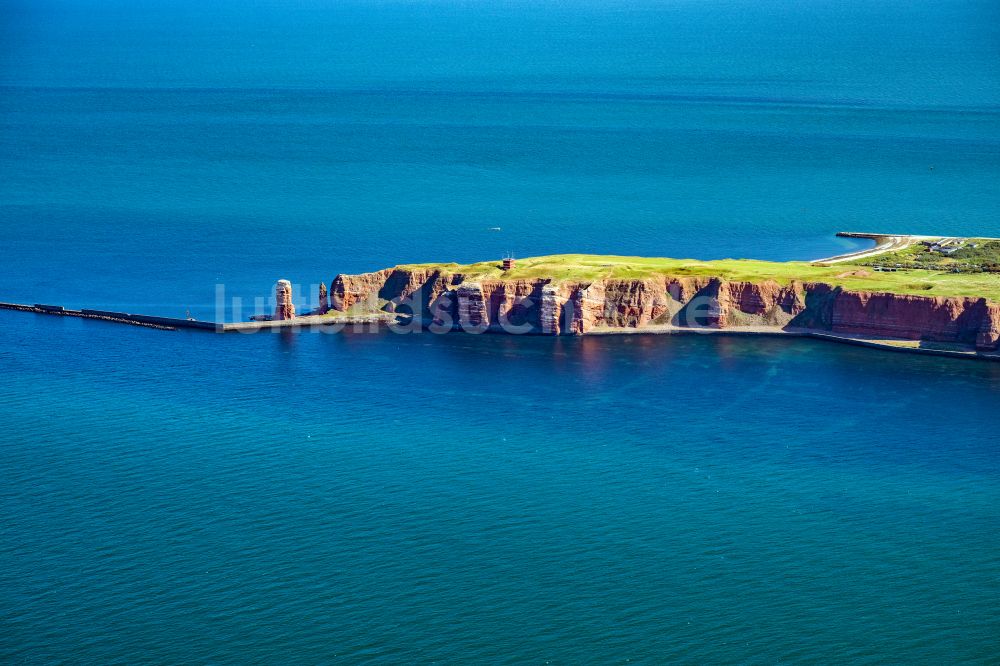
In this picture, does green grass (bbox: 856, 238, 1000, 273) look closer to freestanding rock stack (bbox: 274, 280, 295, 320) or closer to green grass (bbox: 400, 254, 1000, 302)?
green grass (bbox: 400, 254, 1000, 302)

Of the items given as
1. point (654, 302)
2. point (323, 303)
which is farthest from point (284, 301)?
point (654, 302)

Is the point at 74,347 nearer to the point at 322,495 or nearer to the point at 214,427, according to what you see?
the point at 214,427

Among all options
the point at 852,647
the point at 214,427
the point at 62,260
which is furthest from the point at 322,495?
the point at 62,260

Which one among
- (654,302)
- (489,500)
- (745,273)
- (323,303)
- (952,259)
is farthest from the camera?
(952,259)

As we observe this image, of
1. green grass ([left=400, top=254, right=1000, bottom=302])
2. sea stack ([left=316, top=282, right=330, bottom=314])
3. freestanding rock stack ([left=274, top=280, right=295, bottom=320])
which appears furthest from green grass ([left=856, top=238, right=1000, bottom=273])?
freestanding rock stack ([left=274, top=280, right=295, bottom=320])

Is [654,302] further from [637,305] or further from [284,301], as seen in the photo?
[284,301]

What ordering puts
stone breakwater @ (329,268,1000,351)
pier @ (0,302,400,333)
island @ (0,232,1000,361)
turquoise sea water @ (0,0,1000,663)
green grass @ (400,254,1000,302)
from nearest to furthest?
turquoise sea water @ (0,0,1000,663), island @ (0,232,1000,361), green grass @ (400,254,1000,302), stone breakwater @ (329,268,1000,351), pier @ (0,302,400,333)
